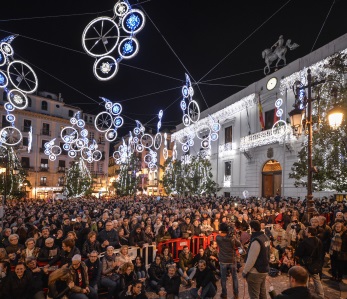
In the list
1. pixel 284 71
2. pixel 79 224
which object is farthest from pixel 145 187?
pixel 79 224

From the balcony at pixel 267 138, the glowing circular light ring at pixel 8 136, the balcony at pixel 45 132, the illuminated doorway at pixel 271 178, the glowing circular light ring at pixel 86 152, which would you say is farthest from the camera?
the balcony at pixel 45 132

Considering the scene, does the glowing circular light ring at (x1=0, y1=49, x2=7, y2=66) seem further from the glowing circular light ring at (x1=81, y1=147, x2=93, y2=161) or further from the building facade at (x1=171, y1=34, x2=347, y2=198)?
the glowing circular light ring at (x1=81, y1=147, x2=93, y2=161)

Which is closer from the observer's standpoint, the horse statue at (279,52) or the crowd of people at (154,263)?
the crowd of people at (154,263)

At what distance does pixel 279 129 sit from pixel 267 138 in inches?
61.0

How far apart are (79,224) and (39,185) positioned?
4318 centimetres

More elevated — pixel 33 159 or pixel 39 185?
pixel 33 159

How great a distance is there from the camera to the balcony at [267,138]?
74.3 ft

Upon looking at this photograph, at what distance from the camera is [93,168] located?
6003cm

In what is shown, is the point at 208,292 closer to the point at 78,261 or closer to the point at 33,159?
the point at 78,261

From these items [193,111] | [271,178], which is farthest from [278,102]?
[193,111]

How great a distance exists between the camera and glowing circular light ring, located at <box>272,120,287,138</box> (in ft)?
75.0

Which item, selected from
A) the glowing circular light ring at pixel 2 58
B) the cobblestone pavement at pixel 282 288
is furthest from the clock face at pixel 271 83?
the glowing circular light ring at pixel 2 58

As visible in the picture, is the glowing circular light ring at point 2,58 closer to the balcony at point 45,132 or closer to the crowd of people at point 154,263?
the crowd of people at point 154,263

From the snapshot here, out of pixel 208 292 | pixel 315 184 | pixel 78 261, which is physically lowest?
pixel 208 292
